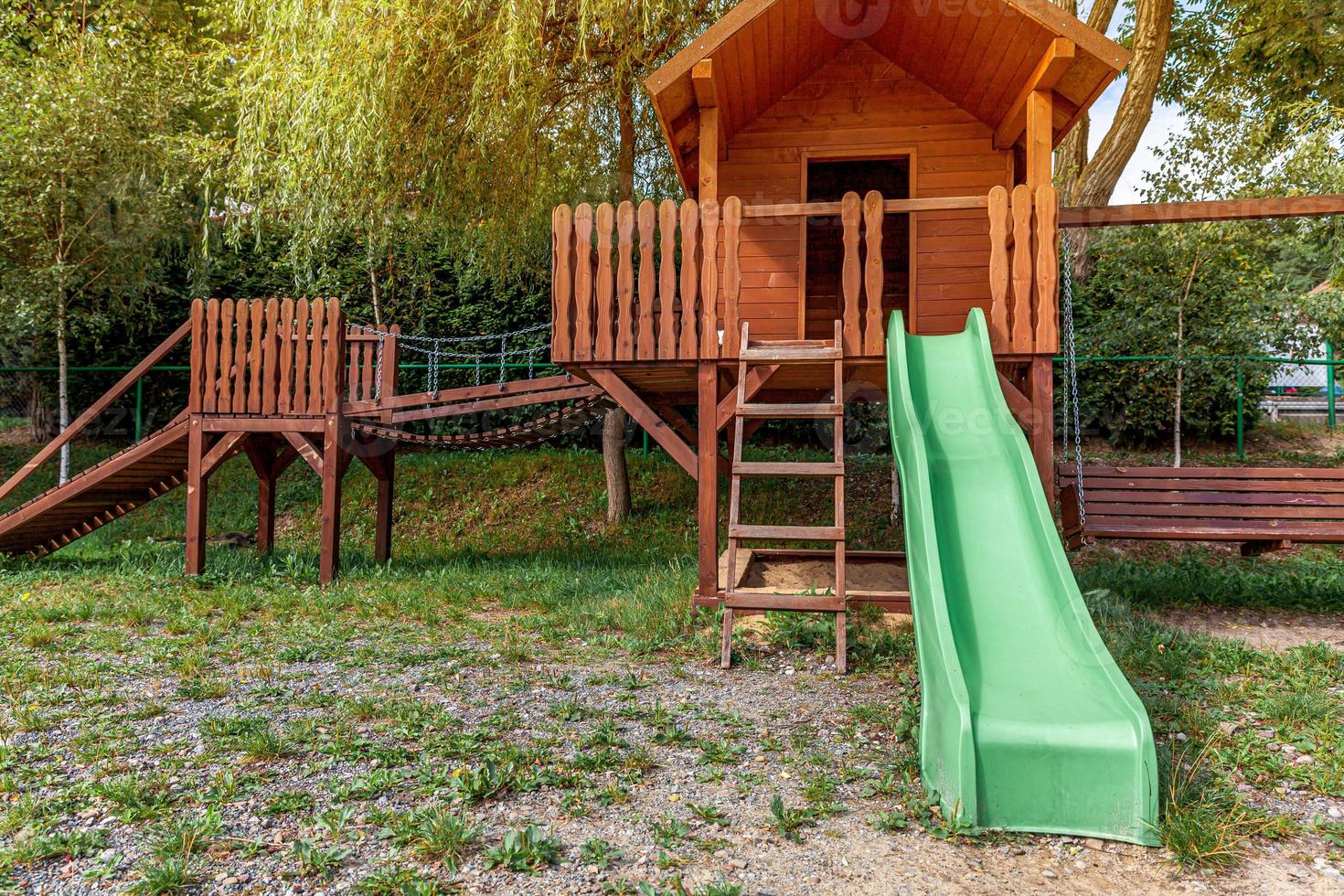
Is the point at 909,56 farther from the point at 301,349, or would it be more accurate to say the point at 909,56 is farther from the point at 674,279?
the point at 301,349

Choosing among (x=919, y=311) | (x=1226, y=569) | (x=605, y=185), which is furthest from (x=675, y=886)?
(x=605, y=185)

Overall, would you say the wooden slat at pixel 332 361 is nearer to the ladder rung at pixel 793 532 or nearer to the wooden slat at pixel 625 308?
the wooden slat at pixel 625 308

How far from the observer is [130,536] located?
475 inches

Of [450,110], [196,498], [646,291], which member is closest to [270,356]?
[196,498]

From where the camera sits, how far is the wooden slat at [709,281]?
6.48m

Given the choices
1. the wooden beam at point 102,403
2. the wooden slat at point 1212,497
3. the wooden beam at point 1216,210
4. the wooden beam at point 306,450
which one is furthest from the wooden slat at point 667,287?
the wooden beam at point 102,403

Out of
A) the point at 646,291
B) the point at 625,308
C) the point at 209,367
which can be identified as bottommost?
the point at 209,367

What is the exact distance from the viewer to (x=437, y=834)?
2949 millimetres

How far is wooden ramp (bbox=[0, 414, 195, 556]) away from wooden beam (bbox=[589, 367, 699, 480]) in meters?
4.64

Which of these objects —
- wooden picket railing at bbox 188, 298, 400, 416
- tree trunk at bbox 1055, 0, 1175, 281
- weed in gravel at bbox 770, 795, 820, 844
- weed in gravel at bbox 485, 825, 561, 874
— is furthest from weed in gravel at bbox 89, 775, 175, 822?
tree trunk at bbox 1055, 0, 1175, 281

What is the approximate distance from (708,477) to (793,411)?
105 cm

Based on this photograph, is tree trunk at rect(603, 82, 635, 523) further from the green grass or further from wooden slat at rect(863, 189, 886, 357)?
wooden slat at rect(863, 189, 886, 357)

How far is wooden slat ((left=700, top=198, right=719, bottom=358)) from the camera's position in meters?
6.48

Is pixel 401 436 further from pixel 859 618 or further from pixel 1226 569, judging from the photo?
pixel 1226 569
